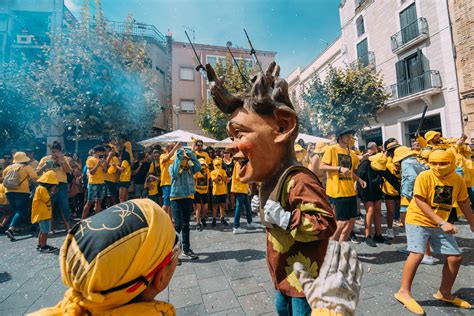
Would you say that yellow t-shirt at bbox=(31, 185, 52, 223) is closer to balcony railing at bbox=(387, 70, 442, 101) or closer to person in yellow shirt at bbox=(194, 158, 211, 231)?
person in yellow shirt at bbox=(194, 158, 211, 231)

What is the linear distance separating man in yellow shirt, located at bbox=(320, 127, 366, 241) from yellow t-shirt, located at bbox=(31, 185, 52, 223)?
4932mm

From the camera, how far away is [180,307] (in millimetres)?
2723

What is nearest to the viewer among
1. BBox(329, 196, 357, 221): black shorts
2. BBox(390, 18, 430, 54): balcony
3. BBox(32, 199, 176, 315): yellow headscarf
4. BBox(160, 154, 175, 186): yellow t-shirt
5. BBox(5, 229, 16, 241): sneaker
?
BBox(32, 199, 176, 315): yellow headscarf

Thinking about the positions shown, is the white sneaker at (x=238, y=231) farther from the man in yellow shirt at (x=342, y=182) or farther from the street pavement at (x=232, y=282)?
the man in yellow shirt at (x=342, y=182)

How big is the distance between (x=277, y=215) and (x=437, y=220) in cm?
228

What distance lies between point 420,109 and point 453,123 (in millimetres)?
2202

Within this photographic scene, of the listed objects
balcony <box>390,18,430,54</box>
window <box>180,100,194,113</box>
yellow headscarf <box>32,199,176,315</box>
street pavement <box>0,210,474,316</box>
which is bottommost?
street pavement <box>0,210,474,316</box>

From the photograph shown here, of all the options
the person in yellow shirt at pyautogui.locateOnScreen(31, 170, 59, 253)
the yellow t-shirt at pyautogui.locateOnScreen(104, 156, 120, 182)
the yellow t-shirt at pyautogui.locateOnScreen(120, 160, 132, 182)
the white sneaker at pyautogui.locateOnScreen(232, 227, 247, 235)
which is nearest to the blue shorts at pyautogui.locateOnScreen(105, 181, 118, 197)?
the yellow t-shirt at pyautogui.locateOnScreen(104, 156, 120, 182)

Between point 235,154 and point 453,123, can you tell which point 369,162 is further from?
point 453,123

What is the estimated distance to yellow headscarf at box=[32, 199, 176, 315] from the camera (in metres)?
0.82

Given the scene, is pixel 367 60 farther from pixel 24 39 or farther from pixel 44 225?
pixel 24 39

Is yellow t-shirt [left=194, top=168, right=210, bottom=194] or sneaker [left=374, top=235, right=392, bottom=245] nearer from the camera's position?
sneaker [left=374, top=235, right=392, bottom=245]

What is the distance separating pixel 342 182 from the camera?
401 centimetres

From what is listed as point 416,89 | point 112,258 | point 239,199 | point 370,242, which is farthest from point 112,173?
point 416,89
